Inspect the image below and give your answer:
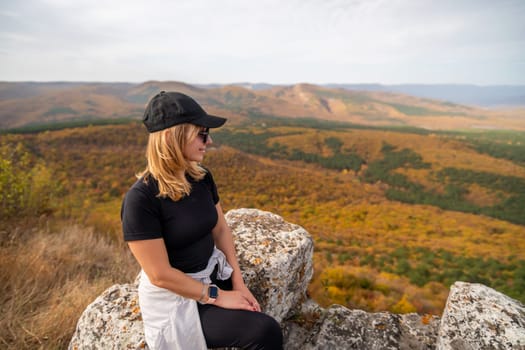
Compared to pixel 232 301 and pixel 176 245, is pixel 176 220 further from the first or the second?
pixel 232 301

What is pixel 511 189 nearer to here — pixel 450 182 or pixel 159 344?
pixel 450 182

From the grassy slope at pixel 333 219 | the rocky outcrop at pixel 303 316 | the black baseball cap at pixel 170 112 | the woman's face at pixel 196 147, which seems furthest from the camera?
the grassy slope at pixel 333 219

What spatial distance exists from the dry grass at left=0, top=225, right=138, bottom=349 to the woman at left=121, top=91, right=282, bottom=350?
1.82 metres

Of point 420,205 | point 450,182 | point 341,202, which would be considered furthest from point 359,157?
point 341,202

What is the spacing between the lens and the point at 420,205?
198 ft

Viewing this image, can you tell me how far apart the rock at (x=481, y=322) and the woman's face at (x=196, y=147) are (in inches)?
109

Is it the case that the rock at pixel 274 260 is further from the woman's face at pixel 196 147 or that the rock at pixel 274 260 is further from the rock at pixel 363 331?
the woman's face at pixel 196 147

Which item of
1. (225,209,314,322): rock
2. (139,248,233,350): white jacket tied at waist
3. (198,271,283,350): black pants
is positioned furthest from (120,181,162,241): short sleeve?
(225,209,314,322): rock

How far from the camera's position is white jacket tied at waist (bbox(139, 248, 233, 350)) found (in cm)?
184

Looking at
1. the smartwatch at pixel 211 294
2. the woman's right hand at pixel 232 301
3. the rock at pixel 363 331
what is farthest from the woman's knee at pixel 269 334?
the rock at pixel 363 331

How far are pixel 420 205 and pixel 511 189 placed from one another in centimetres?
2363

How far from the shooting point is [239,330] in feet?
6.14

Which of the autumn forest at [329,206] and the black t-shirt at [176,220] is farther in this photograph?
the autumn forest at [329,206]

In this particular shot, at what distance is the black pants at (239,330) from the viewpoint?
1.86m
